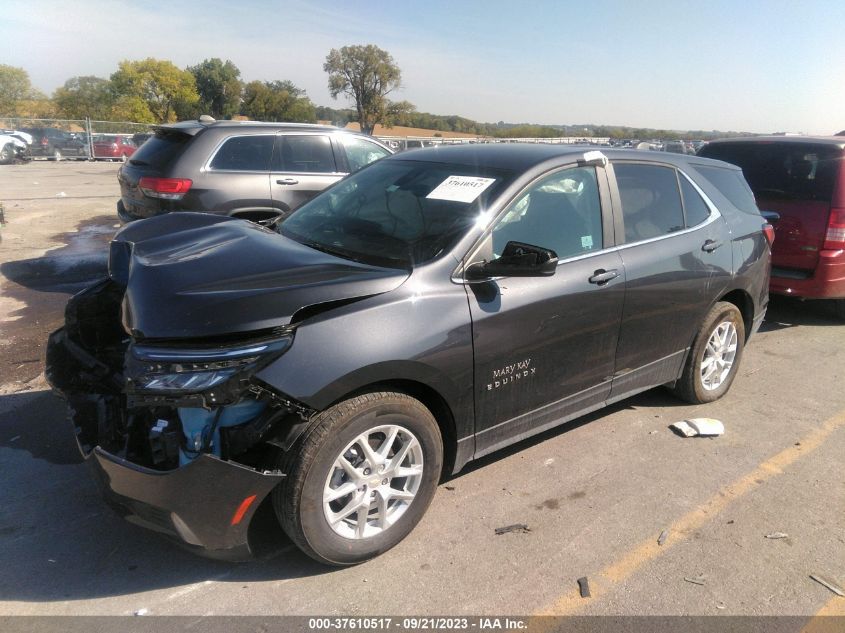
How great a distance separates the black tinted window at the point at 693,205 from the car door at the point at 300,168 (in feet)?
13.2

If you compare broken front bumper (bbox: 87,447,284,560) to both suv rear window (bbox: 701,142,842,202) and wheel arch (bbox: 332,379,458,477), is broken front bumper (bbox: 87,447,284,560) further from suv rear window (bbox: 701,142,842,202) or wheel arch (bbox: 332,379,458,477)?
suv rear window (bbox: 701,142,842,202)

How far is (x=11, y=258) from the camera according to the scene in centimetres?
835

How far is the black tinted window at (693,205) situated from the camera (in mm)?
4219

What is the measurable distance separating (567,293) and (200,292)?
184cm

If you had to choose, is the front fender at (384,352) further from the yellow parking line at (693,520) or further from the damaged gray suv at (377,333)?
the yellow parking line at (693,520)

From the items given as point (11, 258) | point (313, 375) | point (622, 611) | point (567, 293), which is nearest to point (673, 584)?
point (622, 611)

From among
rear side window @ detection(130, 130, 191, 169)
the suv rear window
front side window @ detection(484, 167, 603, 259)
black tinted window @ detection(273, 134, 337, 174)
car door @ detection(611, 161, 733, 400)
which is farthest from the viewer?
black tinted window @ detection(273, 134, 337, 174)

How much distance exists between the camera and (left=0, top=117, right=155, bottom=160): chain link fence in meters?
29.1

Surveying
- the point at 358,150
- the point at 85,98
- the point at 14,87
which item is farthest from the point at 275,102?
the point at 358,150

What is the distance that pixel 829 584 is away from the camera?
2740 mm

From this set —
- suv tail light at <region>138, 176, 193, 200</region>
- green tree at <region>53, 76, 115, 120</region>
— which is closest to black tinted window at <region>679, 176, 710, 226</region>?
suv tail light at <region>138, 176, 193, 200</region>

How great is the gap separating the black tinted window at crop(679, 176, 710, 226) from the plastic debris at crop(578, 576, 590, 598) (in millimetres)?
2535

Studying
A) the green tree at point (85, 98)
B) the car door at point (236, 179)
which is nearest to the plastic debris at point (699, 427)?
the car door at point (236, 179)

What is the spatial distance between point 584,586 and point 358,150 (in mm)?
6326
